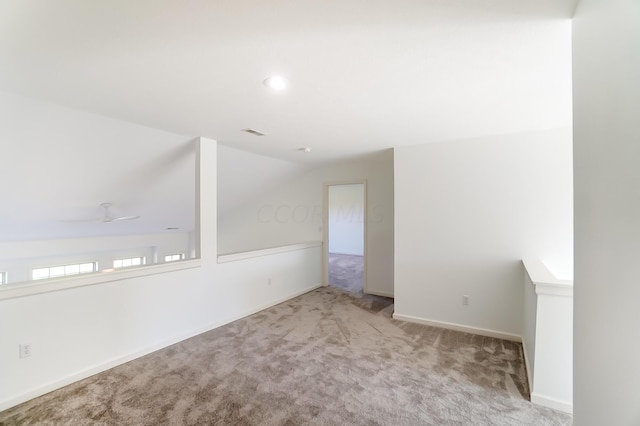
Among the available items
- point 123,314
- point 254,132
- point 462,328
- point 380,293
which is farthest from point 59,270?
point 462,328

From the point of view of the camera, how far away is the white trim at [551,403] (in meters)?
2.10

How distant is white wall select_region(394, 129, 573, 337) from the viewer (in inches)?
122

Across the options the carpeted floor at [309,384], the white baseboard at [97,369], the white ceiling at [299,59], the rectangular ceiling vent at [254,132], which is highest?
the rectangular ceiling vent at [254,132]

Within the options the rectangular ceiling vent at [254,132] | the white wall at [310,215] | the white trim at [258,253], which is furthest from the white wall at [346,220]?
the rectangular ceiling vent at [254,132]

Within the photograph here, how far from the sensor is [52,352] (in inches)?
92.0

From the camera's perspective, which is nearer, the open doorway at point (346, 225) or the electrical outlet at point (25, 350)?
the electrical outlet at point (25, 350)

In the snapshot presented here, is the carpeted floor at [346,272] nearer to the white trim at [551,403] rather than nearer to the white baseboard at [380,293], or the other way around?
the white baseboard at [380,293]

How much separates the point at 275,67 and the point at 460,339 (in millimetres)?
3441

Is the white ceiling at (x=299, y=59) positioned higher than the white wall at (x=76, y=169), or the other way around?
the white ceiling at (x=299, y=59)

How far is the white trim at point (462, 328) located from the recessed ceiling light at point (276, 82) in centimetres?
332

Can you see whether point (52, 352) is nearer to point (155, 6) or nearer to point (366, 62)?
point (155, 6)

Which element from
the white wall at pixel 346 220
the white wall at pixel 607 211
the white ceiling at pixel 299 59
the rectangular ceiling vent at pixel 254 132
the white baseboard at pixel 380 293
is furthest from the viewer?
the white wall at pixel 346 220

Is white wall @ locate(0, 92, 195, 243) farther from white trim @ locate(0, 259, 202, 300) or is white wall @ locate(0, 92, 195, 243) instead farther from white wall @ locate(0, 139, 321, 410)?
Result: white trim @ locate(0, 259, 202, 300)

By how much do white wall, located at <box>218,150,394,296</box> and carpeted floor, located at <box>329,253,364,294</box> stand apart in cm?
63
